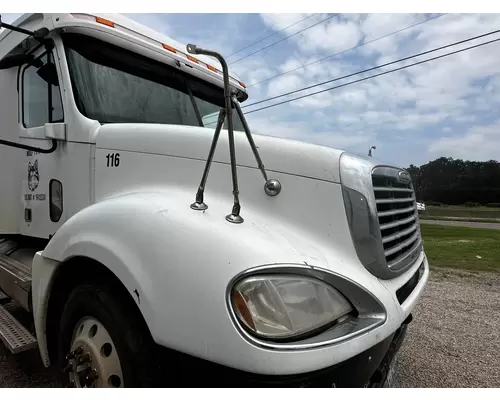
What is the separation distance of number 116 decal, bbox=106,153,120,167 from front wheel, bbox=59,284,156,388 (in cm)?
86

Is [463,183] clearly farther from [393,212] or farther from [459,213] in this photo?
[393,212]

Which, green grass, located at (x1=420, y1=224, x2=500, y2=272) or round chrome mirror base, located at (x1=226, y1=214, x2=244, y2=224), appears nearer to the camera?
round chrome mirror base, located at (x1=226, y1=214, x2=244, y2=224)

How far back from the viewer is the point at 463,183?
5516cm

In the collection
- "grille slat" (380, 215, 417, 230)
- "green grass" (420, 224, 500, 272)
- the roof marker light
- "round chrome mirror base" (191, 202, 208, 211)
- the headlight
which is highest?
A: the roof marker light

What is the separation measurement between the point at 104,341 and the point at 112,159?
3.97ft

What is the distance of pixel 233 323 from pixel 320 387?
456mm

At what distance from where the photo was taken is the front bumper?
149 centimetres

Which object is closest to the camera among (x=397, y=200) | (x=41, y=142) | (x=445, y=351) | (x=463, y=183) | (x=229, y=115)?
(x=229, y=115)

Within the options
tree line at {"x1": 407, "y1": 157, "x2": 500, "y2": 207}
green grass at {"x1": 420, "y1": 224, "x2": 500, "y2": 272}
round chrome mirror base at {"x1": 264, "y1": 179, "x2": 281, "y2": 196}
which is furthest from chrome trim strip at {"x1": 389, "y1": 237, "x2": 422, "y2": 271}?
tree line at {"x1": 407, "y1": 157, "x2": 500, "y2": 207}

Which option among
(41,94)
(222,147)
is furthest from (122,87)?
(222,147)

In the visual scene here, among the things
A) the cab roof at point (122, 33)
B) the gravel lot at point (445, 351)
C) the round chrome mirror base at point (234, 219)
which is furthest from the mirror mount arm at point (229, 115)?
the gravel lot at point (445, 351)

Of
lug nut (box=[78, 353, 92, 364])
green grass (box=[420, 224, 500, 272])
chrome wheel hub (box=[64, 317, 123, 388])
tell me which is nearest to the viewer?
chrome wheel hub (box=[64, 317, 123, 388])

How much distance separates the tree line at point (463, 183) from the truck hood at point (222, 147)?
4919cm

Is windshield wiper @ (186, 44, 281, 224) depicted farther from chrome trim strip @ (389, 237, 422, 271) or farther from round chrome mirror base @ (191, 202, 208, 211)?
chrome trim strip @ (389, 237, 422, 271)
